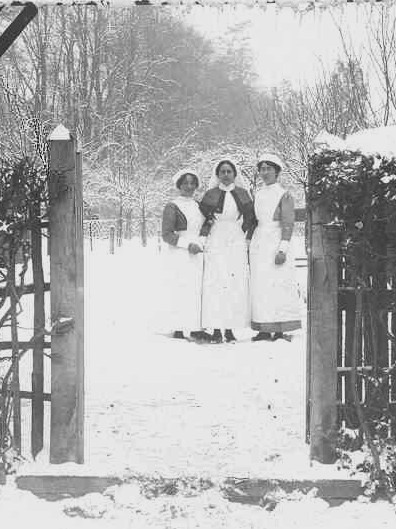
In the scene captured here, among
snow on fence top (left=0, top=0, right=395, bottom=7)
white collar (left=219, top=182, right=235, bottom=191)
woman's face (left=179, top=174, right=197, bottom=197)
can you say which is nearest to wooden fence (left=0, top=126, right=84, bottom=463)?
snow on fence top (left=0, top=0, right=395, bottom=7)

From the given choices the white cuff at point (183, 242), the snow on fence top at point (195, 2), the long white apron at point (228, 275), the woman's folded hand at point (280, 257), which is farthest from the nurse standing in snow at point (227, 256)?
the snow on fence top at point (195, 2)

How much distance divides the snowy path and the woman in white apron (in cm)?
33

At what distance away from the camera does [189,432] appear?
466 cm

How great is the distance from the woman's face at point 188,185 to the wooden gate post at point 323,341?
439 centimetres

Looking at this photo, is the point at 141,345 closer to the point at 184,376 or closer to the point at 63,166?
the point at 184,376

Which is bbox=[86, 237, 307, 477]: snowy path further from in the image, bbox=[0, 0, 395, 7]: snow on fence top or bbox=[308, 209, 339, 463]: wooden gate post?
bbox=[0, 0, 395, 7]: snow on fence top

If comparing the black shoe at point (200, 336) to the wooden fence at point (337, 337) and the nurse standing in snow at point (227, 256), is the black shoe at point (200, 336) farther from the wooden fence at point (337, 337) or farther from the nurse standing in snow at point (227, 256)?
the wooden fence at point (337, 337)

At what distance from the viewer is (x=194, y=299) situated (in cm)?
793

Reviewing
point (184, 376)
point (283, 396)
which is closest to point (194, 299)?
point (184, 376)

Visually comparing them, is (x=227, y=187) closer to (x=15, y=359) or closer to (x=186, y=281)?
(x=186, y=281)

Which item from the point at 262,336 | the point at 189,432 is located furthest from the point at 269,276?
the point at 189,432

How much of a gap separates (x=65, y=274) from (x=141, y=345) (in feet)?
12.7

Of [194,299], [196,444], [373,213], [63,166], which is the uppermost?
[63,166]

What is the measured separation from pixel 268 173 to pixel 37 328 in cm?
436
